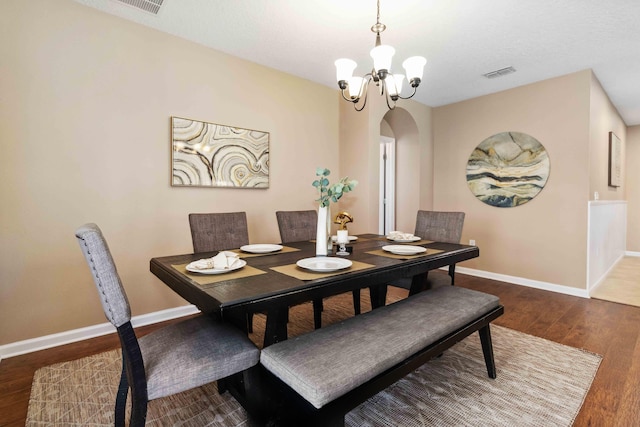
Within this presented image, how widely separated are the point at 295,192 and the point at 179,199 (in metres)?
1.30

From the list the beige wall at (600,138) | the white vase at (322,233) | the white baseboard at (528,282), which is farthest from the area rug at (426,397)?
the beige wall at (600,138)

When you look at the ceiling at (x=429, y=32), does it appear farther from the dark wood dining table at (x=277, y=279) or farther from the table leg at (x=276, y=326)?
the table leg at (x=276, y=326)

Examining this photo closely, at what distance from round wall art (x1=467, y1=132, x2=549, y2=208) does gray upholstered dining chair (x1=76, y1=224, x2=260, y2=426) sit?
3.93 metres

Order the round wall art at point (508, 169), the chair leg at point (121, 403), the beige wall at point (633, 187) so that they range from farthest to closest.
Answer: the beige wall at point (633, 187) < the round wall art at point (508, 169) < the chair leg at point (121, 403)

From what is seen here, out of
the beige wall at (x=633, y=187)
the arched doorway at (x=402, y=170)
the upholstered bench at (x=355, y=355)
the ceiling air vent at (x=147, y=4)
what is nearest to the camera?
the upholstered bench at (x=355, y=355)

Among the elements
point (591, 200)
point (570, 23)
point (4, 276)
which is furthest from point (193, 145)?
point (591, 200)

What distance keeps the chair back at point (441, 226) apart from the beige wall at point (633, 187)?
563cm

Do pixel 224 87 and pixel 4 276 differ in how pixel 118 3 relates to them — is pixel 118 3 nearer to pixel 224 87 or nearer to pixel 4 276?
pixel 224 87

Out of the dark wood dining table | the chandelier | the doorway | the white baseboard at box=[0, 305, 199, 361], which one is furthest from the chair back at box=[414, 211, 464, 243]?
the white baseboard at box=[0, 305, 199, 361]

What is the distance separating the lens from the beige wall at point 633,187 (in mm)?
5855

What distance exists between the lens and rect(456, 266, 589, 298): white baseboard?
3518 millimetres

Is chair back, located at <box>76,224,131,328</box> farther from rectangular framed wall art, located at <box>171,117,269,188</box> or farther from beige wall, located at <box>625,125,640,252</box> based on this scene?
beige wall, located at <box>625,125,640,252</box>

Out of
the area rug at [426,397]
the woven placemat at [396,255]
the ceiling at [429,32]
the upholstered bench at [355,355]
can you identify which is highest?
the ceiling at [429,32]

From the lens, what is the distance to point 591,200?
3.56 m
